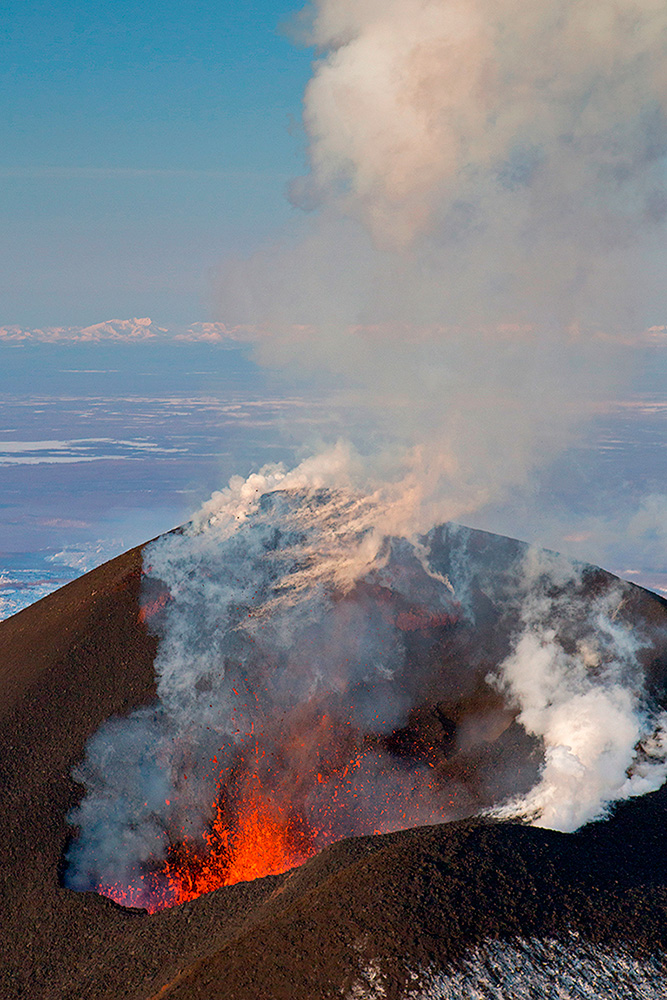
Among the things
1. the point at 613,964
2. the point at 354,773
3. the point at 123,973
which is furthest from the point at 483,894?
Result: the point at 354,773

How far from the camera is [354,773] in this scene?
45812mm

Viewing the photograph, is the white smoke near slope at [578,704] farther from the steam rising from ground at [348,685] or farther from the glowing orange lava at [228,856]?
the glowing orange lava at [228,856]

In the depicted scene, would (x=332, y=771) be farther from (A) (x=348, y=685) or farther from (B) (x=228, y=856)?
(B) (x=228, y=856)

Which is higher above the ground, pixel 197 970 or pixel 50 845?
pixel 197 970

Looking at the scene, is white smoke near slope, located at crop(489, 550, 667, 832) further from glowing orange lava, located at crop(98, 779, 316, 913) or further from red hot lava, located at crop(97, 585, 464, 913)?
glowing orange lava, located at crop(98, 779, 316, 913)

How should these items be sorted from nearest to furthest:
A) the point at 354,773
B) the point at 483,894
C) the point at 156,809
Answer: the point at 483,894
the point at 156,809
the point at 354,773

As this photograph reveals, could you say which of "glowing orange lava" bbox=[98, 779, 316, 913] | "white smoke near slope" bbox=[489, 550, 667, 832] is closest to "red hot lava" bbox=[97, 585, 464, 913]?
"glowing orange lava" bbox=[98, 779, 316, 913]

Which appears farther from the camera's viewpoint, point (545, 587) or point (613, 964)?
point (545, 587)

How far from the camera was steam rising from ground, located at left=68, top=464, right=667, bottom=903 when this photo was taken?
4134 cm

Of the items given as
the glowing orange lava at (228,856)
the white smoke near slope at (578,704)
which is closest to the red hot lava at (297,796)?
the glowing orange lava at (228,856)

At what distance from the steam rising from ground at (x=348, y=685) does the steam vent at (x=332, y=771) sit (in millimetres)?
154

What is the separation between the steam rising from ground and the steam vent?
0.15 meters

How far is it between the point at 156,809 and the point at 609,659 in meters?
27.5

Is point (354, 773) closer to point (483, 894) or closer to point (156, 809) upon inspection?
point (156, 809)
